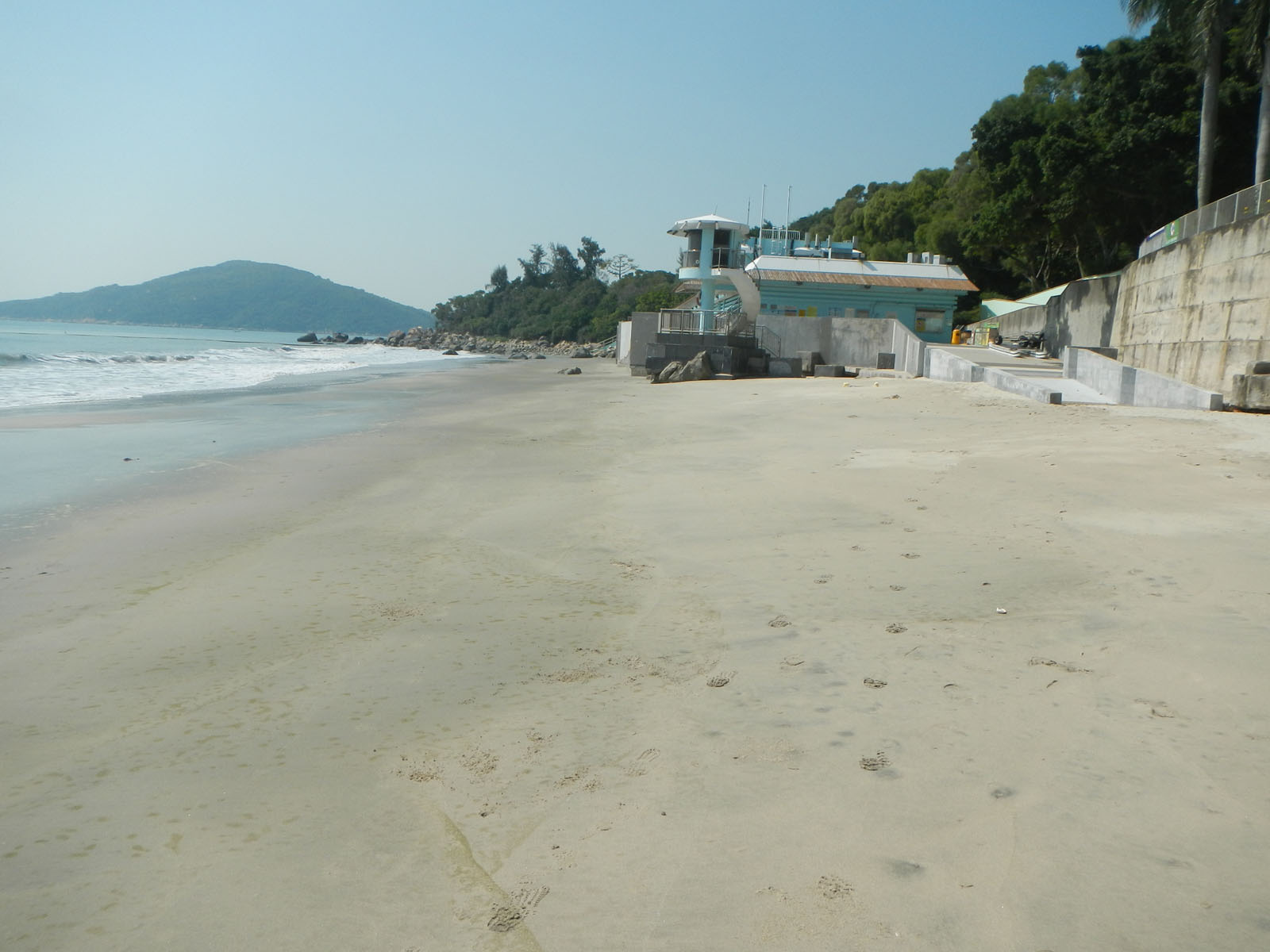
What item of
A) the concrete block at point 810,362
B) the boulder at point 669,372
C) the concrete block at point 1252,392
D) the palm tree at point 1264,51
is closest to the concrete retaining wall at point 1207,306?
the concrete block at point 1252,392

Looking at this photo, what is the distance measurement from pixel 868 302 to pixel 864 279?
3.43 feet

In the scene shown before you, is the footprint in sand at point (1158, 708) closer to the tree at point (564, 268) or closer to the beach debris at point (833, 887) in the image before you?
the beach debris at point (833, 887)

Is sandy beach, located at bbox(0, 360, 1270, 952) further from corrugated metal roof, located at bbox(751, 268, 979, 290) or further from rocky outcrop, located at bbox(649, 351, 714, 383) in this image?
corrugated metal roof, located at bbox(751, 268, 979, 290)

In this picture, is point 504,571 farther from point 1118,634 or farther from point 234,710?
point 1118,634

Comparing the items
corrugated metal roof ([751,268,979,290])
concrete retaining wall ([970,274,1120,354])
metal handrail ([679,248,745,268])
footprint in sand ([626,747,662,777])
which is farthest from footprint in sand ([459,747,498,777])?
corrugated metal roof ([751,268,979,290])

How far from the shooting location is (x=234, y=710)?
11.8 ft

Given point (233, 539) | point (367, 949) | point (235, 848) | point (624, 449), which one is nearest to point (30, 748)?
point (235, 848)

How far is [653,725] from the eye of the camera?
3422 mm

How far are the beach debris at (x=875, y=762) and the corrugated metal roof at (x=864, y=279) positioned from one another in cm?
3683

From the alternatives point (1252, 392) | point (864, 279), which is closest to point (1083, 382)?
point (1252, 392)

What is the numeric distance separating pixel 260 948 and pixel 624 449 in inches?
352

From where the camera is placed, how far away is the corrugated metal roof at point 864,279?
38500 mm

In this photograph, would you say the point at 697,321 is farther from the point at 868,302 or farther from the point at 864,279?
the point at 868,302

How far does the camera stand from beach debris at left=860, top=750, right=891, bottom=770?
9.93 feet
